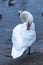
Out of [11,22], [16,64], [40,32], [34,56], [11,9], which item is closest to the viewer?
[16,64]

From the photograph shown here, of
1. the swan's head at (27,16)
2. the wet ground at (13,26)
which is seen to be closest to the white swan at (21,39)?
the swan's head at (27,16)

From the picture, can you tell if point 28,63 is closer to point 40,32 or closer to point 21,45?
point 21,45

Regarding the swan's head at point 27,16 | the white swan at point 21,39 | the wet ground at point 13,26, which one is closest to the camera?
the white swan at point 21,39

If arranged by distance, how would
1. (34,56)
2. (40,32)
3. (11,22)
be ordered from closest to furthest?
(34,56), (40,32), (11,22)

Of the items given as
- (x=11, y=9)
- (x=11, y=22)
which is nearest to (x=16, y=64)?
(x=11, y=22)

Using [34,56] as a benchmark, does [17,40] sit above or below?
above

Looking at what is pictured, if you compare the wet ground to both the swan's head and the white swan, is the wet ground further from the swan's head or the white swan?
the swan's head

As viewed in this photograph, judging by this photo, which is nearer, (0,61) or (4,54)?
(0,61)

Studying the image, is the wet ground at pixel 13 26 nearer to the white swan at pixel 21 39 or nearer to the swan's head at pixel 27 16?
the white swan at pixel 21 39

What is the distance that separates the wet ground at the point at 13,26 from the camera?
856cm

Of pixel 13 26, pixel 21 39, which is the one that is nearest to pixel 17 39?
pixel 21 39

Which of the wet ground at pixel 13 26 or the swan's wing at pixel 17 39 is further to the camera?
the wet ground at pixel 13 26

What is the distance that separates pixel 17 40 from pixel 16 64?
0.61m

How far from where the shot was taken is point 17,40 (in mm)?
8453
